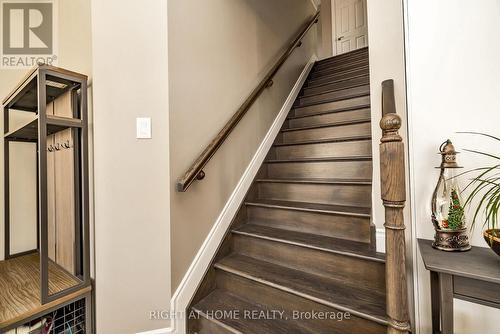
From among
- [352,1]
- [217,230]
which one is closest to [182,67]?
[217,230]

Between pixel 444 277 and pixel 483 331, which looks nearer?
pixel 444 277

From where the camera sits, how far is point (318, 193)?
1.92 metres

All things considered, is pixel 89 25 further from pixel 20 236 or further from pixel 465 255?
pixel 465 255

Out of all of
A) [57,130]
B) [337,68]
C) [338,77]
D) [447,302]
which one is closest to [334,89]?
[338,77]

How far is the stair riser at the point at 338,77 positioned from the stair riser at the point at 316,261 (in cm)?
237

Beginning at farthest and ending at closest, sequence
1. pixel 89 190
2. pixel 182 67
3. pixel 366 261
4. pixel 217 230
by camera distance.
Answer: pixel 217 230 < pixel 182 67 < pixel 89 190 < pixel 366 261

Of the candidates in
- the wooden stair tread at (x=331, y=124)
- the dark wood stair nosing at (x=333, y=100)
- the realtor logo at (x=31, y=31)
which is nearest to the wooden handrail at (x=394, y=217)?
the wooden stair tread at (x=331, y=124)

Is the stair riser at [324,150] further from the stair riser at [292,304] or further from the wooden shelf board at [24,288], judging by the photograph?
the wooden shelf board at [24,288]

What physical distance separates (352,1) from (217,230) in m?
5.17

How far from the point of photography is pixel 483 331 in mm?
973

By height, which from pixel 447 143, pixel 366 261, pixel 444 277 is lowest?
pixel 366 261

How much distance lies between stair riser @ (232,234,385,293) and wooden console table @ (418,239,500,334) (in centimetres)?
43

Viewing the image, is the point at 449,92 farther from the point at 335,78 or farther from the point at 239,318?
the point at 335,78

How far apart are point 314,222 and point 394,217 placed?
2.76 feet
